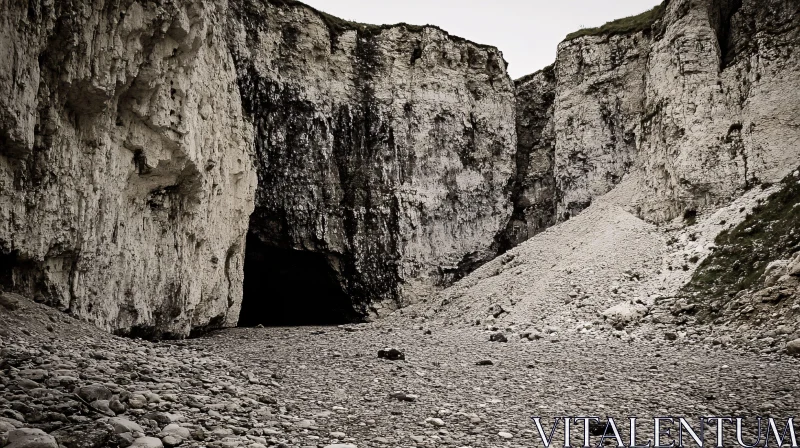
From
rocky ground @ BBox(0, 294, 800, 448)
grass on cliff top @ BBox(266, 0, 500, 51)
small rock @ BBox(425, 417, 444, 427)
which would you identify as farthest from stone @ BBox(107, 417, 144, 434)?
grass on cliff top @ BBox(266, 0, 500, 51)

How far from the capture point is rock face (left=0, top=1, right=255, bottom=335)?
11688 mm

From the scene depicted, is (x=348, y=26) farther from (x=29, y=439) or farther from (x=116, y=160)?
(x=29, y=439)

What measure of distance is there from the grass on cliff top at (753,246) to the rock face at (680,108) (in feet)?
12.3

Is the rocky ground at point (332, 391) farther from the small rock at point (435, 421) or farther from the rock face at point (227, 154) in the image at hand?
the rock face at point (227, 154)

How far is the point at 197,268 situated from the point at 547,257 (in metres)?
19.3

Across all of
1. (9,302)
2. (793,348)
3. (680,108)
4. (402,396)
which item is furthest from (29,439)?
(680,108)

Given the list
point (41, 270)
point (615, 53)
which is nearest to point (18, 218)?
point (41, 270)

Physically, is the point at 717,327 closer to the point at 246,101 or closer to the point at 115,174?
the point at 115,174

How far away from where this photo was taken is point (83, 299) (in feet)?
47.0

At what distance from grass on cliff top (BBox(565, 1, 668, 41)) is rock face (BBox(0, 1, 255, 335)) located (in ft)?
91.8

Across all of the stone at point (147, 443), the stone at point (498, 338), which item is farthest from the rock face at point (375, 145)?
the stone at point (147, 443)

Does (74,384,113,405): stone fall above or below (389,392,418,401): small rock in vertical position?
above

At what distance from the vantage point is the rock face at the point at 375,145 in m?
31.9

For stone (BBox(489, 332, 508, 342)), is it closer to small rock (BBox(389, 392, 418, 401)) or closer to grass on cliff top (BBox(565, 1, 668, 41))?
small rock (BBox(389, 392, 418, 401))
